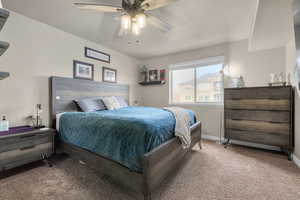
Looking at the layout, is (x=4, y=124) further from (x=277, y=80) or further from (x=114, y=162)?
(x=277, y=80)

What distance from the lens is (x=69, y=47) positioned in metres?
2.92

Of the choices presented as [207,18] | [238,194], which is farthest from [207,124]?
[207,18]

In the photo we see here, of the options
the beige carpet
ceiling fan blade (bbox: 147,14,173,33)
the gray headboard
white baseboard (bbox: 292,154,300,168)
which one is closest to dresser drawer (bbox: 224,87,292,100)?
white baseboard (bbox: 292,154,300,168)

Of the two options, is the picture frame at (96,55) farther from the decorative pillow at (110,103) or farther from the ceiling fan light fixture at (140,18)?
the ceiling fan light fixture at (140,18)

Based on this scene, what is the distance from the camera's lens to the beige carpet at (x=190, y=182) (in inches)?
60.0

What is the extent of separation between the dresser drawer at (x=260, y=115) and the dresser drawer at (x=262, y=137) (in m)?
0.28

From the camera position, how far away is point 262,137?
2.63 m

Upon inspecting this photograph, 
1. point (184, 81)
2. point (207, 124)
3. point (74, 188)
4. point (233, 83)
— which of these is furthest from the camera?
point (184, 81)

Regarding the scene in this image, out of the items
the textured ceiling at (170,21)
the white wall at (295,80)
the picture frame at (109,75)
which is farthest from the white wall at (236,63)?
the picture frame at (109,75)

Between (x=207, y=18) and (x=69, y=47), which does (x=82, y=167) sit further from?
(x=207, y=18)

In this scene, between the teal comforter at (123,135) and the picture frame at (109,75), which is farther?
the picture frame at (109,75)

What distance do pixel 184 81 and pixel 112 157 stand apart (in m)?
3.23

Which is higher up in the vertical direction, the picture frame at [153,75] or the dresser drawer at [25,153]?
the picture frame at [153,75]

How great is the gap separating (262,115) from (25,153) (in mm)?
4103
